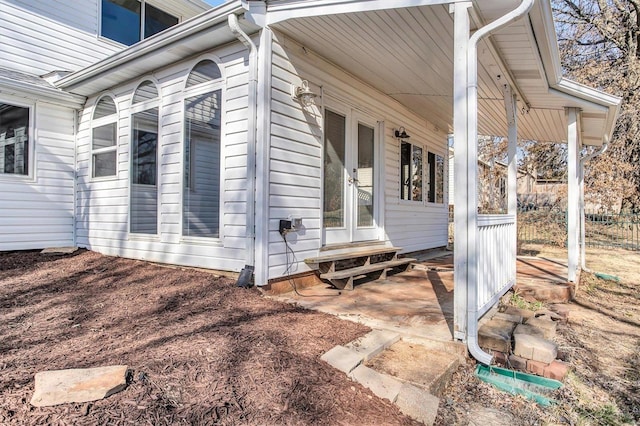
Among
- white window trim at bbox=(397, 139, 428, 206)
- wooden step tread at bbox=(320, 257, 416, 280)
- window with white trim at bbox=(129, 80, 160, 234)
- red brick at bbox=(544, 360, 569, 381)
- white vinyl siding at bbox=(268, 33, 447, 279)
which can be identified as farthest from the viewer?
white window trim at bbox=(397, 139, 428, 206)

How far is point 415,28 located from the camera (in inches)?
147

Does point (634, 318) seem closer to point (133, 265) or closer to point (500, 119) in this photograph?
point (500, 119)

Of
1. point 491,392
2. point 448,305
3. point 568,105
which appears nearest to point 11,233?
point 448,305

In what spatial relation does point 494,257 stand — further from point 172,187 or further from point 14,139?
point 14,139

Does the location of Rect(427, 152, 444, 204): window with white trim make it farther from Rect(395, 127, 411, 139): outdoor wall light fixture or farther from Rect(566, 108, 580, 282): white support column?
Rect(566, 108, 580, 282): white support column

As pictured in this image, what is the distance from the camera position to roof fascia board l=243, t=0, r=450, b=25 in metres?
3.10

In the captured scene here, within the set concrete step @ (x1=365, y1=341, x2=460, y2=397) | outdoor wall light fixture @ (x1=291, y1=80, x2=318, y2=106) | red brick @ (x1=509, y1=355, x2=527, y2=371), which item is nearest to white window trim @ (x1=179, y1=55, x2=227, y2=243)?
outdoor wall light fixture @ (x1=291, y1=80, x2=318, y2=106)

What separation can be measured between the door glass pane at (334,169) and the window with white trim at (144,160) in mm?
2189

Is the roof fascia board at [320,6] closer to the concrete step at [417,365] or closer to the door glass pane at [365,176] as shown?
the door glass pane at [365,176]

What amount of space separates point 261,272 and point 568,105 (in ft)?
14.2

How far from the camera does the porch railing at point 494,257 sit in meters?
3.06

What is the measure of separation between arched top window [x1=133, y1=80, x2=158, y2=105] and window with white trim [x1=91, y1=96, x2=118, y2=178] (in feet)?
1.97

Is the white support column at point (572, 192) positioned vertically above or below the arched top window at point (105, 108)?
below

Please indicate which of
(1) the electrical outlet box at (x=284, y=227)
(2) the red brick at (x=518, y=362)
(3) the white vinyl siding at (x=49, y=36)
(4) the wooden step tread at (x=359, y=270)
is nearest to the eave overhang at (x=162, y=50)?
(3) the white vinyl siding at (x=49, y=36)
